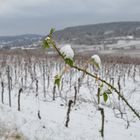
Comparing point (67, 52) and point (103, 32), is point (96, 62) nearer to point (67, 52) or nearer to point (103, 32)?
point (67, 52)

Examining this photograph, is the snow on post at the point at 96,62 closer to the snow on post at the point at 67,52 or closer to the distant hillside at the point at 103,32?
the snow on post at the point at 67,52

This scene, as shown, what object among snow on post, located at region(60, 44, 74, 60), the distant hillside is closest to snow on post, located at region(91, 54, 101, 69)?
snow on post, located at region(60, 44, 74, 60)

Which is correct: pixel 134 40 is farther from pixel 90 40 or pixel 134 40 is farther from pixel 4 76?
pixel 4 76

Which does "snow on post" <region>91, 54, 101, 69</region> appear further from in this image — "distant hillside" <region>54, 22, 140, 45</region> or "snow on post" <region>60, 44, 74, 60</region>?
"distant hillside" <region>54, 22, 140, 45</region>

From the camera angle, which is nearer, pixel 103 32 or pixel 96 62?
pixel 96 62

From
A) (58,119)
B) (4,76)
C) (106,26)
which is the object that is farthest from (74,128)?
(106,26)

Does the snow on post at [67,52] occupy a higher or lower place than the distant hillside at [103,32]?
higher

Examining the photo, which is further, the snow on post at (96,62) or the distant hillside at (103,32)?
the distant hillside at (103,32)

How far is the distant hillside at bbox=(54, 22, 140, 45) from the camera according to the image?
9072cm

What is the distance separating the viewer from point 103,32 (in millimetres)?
102438

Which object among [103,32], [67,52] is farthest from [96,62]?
[103,32]

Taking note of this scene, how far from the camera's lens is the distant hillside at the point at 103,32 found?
90.7 metres

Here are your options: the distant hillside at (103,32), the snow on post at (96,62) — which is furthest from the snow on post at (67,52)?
the distant hillside at (103,32)

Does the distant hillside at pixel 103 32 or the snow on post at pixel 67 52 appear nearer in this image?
the snow on post at pixel 67 52
